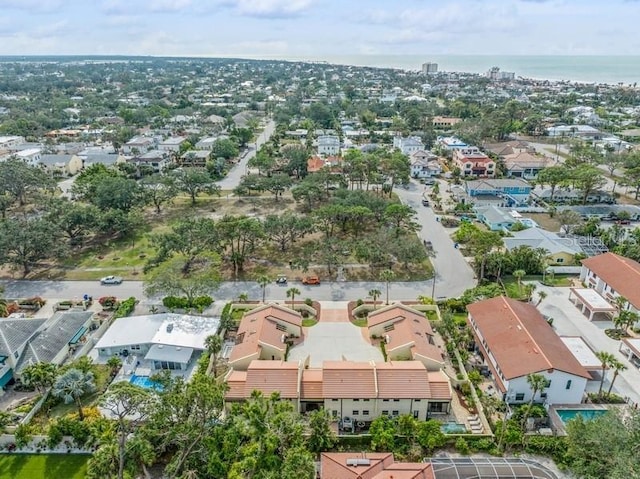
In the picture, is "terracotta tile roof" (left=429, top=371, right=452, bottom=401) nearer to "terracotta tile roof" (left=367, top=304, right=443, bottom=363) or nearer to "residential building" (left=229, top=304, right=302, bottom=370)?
"terracotta tile roof" (left=367, top=304, right=443, bottom=363)

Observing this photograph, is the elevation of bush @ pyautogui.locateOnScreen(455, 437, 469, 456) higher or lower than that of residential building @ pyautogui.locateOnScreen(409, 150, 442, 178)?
lower

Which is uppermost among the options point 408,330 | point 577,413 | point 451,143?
point 451,143

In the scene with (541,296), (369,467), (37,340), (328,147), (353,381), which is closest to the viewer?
(369,467)

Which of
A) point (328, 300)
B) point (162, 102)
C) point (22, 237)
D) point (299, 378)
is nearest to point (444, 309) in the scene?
point (328, 300)

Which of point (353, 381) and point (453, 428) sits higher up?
point (353, 381)

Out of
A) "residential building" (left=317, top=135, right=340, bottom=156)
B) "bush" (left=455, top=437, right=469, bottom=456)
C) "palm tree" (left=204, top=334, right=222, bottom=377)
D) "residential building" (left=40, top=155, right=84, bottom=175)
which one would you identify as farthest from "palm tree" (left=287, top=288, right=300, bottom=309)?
"residential building" (left=40, top=155, right=84, bottom=175)

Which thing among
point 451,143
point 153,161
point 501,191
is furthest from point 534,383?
point 451,143

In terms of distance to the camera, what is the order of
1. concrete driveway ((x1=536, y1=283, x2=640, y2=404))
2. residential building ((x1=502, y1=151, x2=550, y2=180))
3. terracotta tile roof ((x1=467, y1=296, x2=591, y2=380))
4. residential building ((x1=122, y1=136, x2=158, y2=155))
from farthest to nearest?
residential building ((x1=122, y1=136, x2=158, y2=155)) → residential building ((x1=502, y1=151, x2=550, y2=180)) → concrete driveway ((x1=536, y1=283, x2=640, y2=404)) → terracotta tile roof ((x1=467, y1=296, x2=591, y2=380))

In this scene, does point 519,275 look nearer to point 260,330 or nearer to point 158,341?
point 260,330
